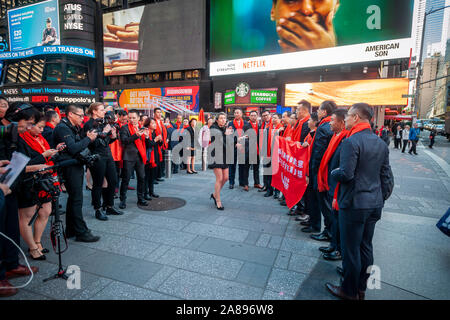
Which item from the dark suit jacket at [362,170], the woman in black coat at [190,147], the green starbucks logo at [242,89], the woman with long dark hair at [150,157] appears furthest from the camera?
the green starbucks logo at [242,89]

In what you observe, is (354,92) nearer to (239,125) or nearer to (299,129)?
(239,125)

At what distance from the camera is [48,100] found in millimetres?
30000

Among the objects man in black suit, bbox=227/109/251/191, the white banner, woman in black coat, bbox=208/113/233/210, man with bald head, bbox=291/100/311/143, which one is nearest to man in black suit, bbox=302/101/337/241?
man with bald head, bbox=291/100/311/143

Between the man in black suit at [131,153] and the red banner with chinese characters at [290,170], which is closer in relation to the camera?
the red banner with chinese characters at [290,170]

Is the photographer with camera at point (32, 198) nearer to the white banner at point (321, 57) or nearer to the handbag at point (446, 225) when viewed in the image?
the handbag at point (446, 225)

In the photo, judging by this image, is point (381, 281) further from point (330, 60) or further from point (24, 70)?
point (24, 70)

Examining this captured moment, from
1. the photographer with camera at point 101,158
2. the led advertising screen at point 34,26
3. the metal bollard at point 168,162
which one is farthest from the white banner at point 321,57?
the led advertising screen at point 34,26

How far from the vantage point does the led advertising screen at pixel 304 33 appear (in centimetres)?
1739

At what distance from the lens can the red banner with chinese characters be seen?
4.92m

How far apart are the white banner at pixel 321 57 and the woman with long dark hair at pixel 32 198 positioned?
20405 millimetres

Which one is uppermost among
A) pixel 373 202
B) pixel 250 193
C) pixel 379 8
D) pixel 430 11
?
pixel 379 8

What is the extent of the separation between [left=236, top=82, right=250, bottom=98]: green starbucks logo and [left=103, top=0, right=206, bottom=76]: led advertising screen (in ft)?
20.9

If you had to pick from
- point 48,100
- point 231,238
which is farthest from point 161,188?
point 48,100
